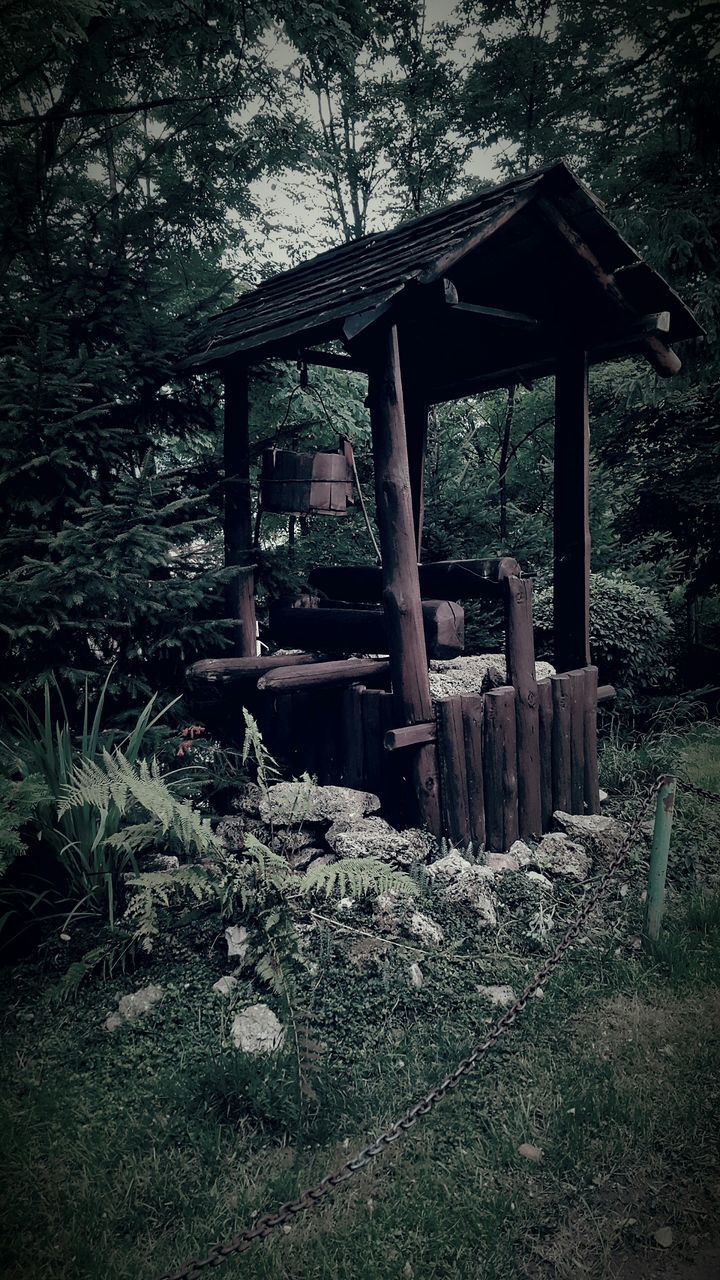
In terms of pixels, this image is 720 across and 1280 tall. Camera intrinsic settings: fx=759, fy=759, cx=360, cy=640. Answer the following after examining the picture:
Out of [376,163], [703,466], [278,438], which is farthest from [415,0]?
[278,438]

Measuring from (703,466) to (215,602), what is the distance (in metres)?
6.20

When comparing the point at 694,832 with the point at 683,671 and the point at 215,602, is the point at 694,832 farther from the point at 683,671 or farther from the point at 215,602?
the point at 683,671

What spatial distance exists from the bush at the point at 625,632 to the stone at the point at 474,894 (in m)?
3.65

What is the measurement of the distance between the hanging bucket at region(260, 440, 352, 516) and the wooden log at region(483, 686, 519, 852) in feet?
5.87

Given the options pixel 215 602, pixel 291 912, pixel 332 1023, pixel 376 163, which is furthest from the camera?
pixel 376 163

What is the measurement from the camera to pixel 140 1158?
2.50 m

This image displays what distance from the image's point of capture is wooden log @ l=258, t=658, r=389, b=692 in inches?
182

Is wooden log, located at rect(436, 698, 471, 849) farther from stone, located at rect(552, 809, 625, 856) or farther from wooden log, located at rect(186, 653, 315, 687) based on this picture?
wooden log, located at rect(186, 653, 315, 687)

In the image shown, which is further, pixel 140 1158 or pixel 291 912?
pixel 291 912

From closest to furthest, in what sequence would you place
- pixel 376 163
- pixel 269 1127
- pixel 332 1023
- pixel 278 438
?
pixel 269 1127
pixel 332 1023
pixel 278 438
pixel 376 163

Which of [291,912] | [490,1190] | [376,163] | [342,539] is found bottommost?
[490,1190]

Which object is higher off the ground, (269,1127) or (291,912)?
(291,912)

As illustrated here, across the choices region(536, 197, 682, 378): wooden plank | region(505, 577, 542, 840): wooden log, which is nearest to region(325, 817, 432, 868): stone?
region(505, 577, 542, 840): wooden log

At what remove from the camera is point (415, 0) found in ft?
53.6
